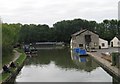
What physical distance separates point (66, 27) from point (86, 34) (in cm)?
2359

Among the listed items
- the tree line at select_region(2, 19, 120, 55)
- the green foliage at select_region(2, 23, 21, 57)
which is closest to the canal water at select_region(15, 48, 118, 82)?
the green foliage at select_region(2, 23, 21, 57)

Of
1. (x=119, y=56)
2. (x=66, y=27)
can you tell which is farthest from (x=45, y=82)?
(x=66, y=27)

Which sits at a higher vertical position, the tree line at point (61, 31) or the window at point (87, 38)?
the tree line at point (61, 31)

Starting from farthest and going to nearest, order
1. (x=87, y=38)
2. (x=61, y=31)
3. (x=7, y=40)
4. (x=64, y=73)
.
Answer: (x=61, y=31), (x=87, y=38), (x=7, y=40), (x=64, y=73)

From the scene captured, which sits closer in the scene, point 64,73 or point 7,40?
point 64,73

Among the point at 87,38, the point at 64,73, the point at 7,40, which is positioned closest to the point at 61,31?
the point at 87,38

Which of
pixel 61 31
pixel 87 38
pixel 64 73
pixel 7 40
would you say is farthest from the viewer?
pixel 61 31

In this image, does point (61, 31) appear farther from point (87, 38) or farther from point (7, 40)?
point (7, 40)

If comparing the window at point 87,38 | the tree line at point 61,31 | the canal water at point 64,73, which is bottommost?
the canal water at point 64,73

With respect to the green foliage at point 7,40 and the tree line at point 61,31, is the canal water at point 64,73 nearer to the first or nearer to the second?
the green foliage at point 7,40

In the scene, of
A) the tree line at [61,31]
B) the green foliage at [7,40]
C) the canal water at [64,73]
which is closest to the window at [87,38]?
the green foliage at [7,40]

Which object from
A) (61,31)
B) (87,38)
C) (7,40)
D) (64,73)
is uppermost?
(61,31)

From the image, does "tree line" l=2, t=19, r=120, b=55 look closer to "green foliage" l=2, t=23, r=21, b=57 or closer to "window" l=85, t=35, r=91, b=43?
"window" l=85, t=35, r=91, b=43

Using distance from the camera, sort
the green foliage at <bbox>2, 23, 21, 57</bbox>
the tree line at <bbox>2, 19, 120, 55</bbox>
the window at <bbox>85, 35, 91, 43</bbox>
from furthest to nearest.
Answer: the tree line at <bbox>2, 19, 120, 55</bbox> → the window at <bbox>85, 35, 91, 43</bbox> → the green foliage at <bbox>2, 23, 21, 57</bbox>
